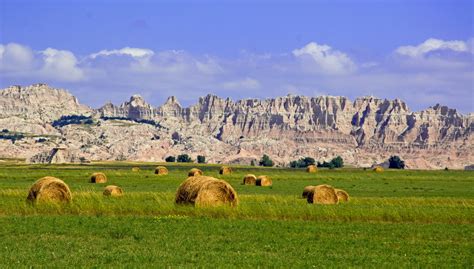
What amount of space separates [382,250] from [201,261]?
514 cm

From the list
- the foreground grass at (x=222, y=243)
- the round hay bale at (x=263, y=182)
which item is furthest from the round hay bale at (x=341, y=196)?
the round hay bale at (x=263, y=182)

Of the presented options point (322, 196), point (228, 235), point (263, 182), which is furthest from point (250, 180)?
point (228, 235)

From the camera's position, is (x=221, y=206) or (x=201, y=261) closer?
(x=201, y=261)

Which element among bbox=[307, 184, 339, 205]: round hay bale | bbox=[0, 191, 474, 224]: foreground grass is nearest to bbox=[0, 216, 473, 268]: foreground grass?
bbox=[0, 191, 474, 224]: foreground grass

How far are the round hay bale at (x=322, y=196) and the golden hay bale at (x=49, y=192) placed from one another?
1212 centimetres

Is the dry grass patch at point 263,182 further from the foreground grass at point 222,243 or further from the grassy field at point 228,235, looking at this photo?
the foreground grass at point 222,243

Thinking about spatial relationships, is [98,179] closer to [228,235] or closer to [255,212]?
[255,212]

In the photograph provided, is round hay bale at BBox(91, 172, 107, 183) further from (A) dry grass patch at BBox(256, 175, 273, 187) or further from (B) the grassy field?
(B) the grassy field

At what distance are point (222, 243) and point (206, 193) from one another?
8.68m

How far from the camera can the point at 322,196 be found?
3712 cm

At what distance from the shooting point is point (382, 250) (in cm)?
1922

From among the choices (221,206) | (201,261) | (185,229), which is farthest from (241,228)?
(201,261)

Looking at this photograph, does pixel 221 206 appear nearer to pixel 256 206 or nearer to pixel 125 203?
pixel 256 206

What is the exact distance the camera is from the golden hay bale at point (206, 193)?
93.5 ft
